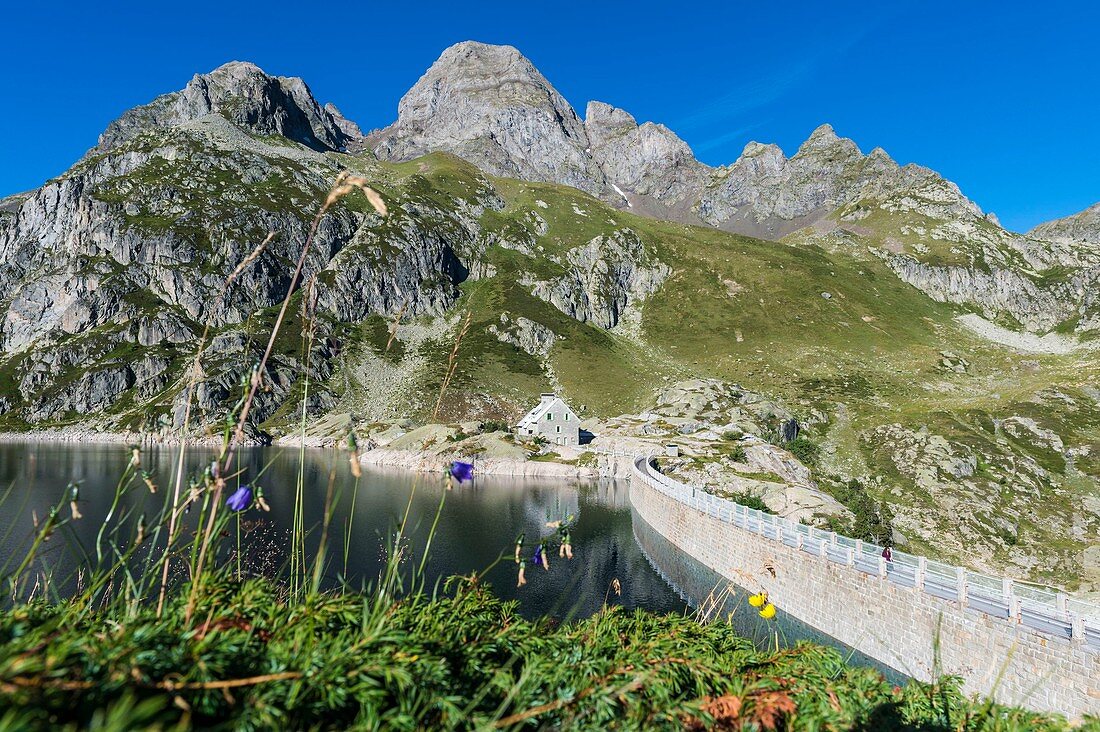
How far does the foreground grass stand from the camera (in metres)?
2.06

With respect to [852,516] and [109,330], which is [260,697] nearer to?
[852,516]

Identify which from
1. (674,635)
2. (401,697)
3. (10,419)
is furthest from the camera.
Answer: (10,419)

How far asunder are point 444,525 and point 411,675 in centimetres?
4875

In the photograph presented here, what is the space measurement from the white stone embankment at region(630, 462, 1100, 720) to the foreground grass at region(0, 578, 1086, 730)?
10.8ft

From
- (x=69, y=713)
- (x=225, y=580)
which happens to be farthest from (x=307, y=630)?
(x=225, y=580)

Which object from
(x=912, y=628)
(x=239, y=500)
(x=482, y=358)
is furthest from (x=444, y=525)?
(x=482, y=358)

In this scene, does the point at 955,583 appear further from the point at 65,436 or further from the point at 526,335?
the point at 65,436

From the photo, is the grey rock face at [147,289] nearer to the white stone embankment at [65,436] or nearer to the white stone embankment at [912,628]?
the white stone embankment at [65,436]

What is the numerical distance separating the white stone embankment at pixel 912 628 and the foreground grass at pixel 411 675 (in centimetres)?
328

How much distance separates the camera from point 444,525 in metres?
48.8

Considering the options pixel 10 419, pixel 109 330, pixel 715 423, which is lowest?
pixel 10 419

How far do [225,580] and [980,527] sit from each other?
3378 inches

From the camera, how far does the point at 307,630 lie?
10.2 ft

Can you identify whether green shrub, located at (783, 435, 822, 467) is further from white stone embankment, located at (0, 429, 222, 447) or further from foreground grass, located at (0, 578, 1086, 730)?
white stone embankment, located at (0, 429, 222, 447)
